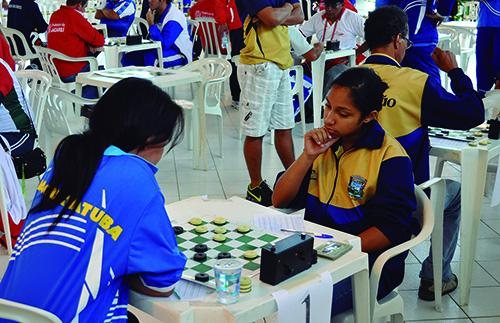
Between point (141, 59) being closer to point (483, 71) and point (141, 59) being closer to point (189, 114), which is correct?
point (189, 114)

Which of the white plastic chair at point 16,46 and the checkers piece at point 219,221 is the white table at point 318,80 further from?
the checkers piece at point 219,221

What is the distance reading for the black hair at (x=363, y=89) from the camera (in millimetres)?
2205

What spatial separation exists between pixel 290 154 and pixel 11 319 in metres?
2.92

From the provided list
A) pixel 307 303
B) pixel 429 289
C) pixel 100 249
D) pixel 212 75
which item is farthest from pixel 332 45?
pixel 100 249

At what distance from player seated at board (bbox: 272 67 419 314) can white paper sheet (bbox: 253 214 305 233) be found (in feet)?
0.60

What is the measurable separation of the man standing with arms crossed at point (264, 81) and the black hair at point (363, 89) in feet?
5.35

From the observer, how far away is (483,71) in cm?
524

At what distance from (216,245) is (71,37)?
4259 millimetres

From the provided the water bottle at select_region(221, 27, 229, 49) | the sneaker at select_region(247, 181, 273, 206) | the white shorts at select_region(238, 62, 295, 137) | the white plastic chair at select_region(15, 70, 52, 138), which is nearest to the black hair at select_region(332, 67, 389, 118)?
the white shorts at select_region(238, 62, 295, 137)

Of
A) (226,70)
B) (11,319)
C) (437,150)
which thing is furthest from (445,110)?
(226,70)

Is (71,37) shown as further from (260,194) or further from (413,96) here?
(413,96)

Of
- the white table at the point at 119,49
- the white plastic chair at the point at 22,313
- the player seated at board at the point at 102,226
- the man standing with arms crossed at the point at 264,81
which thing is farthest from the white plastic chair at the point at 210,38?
the white plastic chair at the point at 22,313

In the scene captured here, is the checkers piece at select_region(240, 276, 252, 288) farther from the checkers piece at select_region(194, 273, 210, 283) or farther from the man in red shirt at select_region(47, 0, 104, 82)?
the man in red shirt at select_region(47, 0, 104, 82)

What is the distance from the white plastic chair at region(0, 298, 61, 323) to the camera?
54.9 inches
